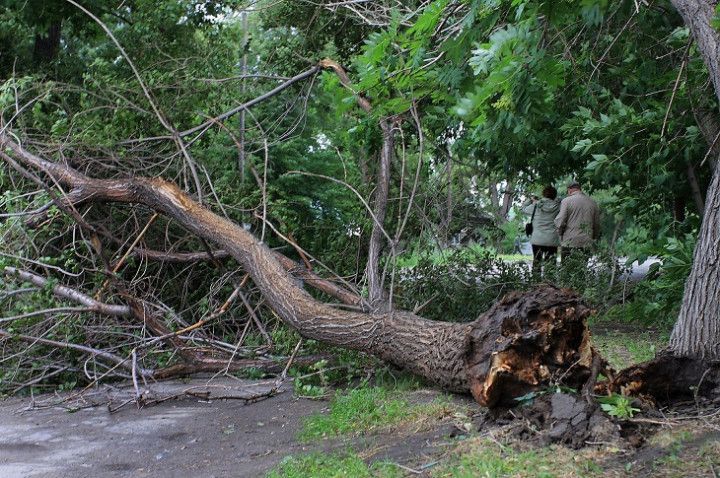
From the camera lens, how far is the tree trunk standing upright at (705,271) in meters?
4.73

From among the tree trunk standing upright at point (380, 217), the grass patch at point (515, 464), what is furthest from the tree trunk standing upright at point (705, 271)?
the tree trunk standing upright at point (380, 217)

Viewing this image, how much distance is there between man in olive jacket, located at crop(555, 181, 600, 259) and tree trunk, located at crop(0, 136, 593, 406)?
5.47 meters

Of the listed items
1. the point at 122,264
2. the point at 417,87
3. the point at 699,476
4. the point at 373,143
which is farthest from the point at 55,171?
the point at 699,476

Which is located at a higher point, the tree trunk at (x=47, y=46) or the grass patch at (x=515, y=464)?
the tree trunk at (x=47, y=46)

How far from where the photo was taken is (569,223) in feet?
38.7

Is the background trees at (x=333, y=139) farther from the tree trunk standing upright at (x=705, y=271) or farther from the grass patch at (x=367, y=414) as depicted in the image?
the grass patch at (x=367, y=414)

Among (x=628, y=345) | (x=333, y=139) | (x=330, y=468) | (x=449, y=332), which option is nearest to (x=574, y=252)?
(x=628, y=345)

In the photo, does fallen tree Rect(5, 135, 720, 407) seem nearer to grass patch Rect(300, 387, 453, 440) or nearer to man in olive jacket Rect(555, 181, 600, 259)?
grass patch Rect(300, 387, 453, 440)

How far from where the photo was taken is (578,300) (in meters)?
5.24

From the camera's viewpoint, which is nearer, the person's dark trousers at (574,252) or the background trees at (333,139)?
the background trees at (333,139)

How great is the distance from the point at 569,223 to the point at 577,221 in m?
0.13

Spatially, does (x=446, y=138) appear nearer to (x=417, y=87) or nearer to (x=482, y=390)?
(x=417, y=87)

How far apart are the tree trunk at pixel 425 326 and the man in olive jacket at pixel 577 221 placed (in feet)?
17.9

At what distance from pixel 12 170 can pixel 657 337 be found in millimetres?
7281
